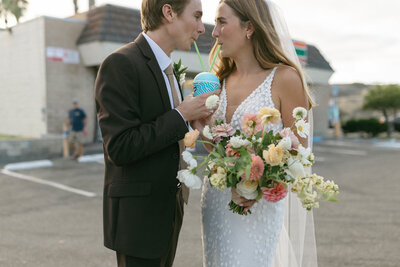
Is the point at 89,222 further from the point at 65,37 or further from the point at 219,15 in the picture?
the point at 65,37

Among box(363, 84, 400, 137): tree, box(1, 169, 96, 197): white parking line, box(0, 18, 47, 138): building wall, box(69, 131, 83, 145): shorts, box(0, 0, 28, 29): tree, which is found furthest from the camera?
box(363, 84, 400, 137): tree

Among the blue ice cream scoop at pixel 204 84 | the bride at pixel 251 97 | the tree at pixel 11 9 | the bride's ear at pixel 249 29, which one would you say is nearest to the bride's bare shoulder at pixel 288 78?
the bride at pixel 251 97

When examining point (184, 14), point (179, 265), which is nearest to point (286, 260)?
point (179, 265)

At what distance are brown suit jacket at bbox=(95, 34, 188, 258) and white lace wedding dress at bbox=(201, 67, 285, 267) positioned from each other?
0.49 metres

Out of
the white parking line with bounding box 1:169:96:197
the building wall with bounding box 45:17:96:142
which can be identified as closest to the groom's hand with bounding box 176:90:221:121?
the white parking line with bounding box 1:169:96:197

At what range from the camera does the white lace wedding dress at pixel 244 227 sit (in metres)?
2.43

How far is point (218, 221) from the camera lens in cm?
256

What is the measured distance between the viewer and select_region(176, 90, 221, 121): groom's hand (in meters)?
2.02

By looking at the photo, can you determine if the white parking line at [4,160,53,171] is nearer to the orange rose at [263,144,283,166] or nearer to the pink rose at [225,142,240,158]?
the pink rose at [225,142,240,158]

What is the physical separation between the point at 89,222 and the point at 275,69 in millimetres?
4186

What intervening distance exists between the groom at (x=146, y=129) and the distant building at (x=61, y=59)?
1282cm

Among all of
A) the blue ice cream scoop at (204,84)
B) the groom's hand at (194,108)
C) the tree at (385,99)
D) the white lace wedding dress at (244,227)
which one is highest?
the tree at (385,99)

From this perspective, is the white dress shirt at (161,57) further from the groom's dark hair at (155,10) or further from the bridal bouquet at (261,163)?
the bridal bouquet at (261,163)

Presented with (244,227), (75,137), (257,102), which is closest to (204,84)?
(257,102)
